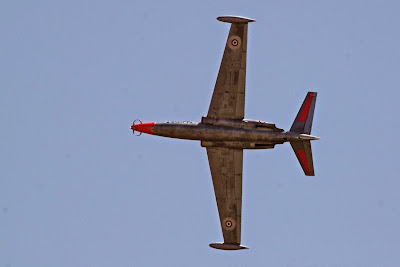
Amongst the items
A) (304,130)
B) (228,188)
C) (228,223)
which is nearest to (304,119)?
(304,130)

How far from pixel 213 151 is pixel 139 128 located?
6779mm

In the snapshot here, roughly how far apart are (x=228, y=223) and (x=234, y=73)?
536 inches

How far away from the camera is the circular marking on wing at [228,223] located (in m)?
90.2

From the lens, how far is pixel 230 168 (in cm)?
8900

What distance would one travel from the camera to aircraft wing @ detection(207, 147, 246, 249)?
88.4 m

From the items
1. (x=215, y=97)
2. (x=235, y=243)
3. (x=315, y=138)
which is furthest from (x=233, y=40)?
(x=235, y=243)

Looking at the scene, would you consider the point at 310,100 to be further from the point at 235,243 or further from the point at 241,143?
the point at 235,243

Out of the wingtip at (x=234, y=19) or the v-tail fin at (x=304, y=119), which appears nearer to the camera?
the v-tail fin at (x=304, y=119)

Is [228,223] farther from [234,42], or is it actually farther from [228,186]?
[234,42]

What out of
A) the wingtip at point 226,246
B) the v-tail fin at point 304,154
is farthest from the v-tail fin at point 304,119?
the wingtip at point 226,246

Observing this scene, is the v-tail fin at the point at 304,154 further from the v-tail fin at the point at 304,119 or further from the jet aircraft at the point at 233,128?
the v-tail fin at the point at 304,119

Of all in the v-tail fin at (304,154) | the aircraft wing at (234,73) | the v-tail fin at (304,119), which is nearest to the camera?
the v-tail fin at (304,154)

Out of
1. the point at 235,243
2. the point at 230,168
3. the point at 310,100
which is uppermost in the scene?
the point at 310,100

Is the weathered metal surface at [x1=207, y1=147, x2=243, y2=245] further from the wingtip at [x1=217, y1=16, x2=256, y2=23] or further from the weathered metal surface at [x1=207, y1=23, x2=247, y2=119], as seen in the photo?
the wingtip at [x1=217, y1=16, x2=256, y2=23]
